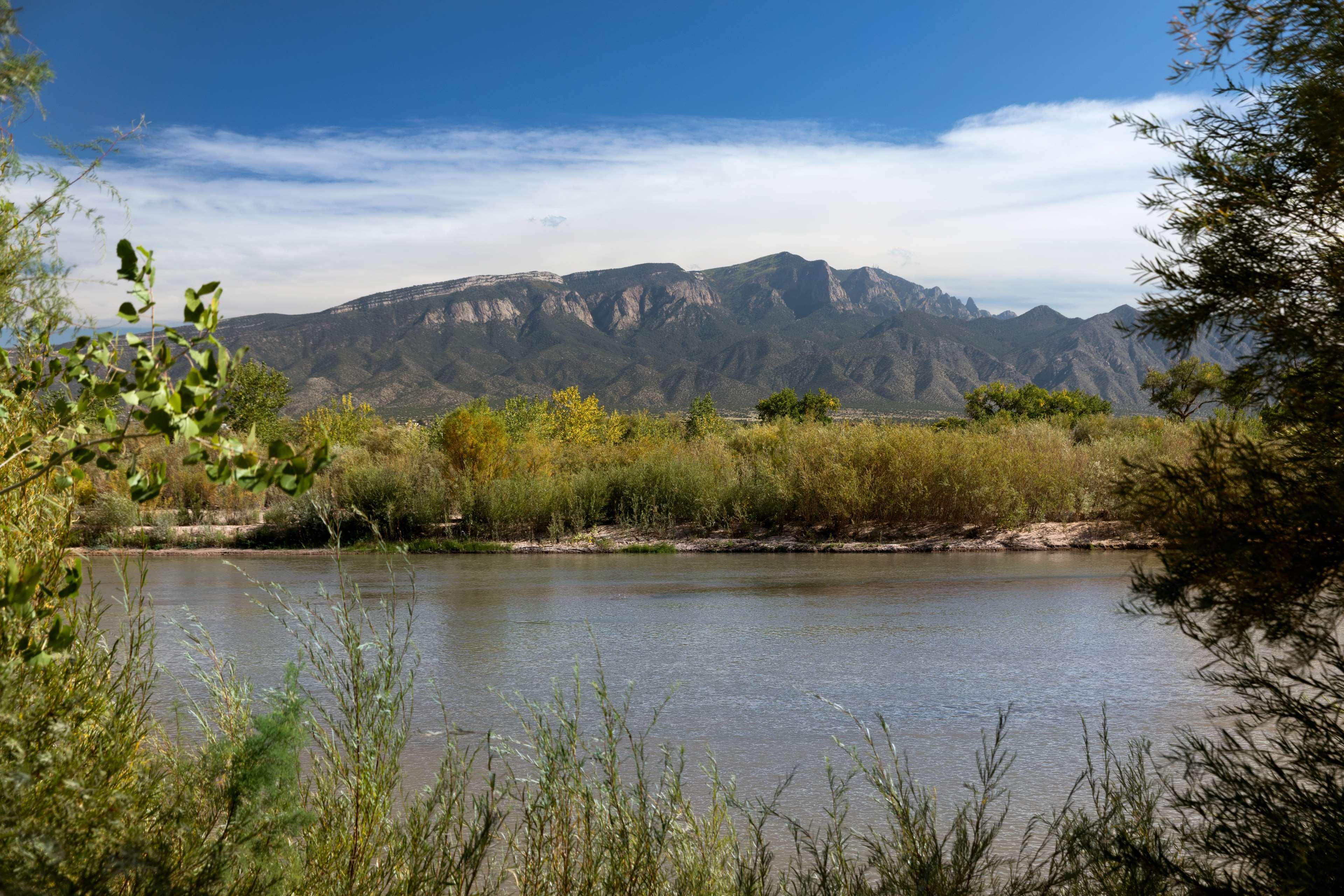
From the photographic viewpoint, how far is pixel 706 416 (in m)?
54.3

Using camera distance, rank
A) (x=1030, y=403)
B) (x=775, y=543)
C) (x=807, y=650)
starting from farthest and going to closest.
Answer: (x=1030, y=403) → (x=775, y=543) → (x=807, y=650)

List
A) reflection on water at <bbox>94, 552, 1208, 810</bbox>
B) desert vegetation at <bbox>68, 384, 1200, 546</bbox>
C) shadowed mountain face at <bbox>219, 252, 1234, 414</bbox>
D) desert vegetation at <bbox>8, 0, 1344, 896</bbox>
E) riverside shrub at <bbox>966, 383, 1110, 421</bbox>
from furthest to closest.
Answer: shadowed mountain face at <bbox>219, 252, 1234, 414</bbox> → riverside shrub at <bbox>966, 383, 1110, 421</bbox> → desert vegetation at <bbox>68, 384, 1200, 546</bbox> → reflection on water at <bbox>94, 552, 1208, 810</bbox> → desert vegetation at <bbox>8, 0, 1344, 896</bbox>

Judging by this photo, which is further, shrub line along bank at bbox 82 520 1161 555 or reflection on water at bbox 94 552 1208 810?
shrub line along bank at bbox 82 520 1161 555

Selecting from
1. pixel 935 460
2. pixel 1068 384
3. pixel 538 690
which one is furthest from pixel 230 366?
pixel 1068 384

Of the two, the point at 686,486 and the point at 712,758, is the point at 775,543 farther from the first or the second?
the point at 712,758

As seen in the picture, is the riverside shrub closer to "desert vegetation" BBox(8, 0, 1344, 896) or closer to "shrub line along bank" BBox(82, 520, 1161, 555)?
"shrub line along bank" BBox(82, 520, 1161, 555)

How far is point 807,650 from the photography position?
9406 millimetres

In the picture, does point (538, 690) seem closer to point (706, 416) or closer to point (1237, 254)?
point (1237, 254)

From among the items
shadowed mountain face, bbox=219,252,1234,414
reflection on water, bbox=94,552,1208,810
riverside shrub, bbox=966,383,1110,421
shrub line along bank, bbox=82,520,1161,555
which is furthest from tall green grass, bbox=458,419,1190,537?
shadowed mountain face, bbox=219,252,1234,414

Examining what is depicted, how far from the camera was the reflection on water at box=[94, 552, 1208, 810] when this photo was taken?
6375 mm

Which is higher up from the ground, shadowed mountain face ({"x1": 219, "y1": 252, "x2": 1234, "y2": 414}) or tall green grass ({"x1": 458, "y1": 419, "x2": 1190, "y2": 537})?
shadowed mountain face ({"x1": 219, "y1": 252, "x2": 1234, "y2": 414})

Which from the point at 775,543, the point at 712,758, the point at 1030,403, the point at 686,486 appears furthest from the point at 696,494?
the point at 1030,403

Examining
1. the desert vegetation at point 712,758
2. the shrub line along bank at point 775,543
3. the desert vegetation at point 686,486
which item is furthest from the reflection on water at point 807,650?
the desert vegetation at point 686,486

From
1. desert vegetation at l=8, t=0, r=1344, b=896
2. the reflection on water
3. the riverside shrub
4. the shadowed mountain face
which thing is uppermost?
the shadowed mountain face
